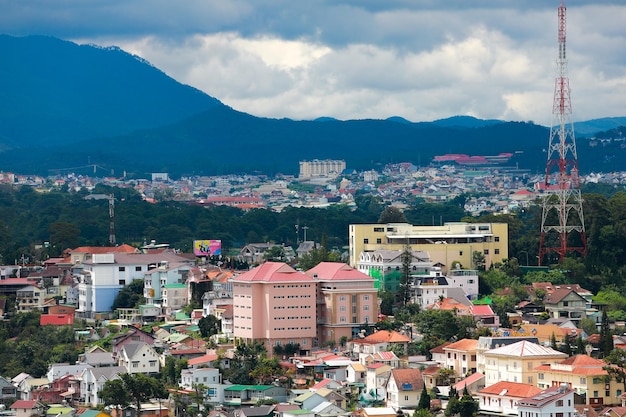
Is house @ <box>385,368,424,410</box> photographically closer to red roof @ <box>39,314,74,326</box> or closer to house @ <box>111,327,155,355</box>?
house @ <box>111,327,155,355</box>

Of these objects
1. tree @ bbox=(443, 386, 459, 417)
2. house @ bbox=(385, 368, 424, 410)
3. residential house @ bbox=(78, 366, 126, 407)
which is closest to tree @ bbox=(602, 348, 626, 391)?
tree @ bbox=(443, 386, 459, 417)

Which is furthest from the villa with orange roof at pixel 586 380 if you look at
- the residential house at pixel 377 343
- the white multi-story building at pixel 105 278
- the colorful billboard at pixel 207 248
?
the colorful billboard at pixel 207 248

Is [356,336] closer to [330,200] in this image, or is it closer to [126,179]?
[330,200]

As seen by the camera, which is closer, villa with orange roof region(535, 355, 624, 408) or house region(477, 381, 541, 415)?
house region(477, 381, 541, 415)

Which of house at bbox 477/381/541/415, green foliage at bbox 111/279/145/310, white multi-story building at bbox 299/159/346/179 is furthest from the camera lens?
white multi-story building at bbox 299/159/346/179

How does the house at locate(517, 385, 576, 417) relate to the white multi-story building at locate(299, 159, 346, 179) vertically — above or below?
below

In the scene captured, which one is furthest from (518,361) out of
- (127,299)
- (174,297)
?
(127,299)
